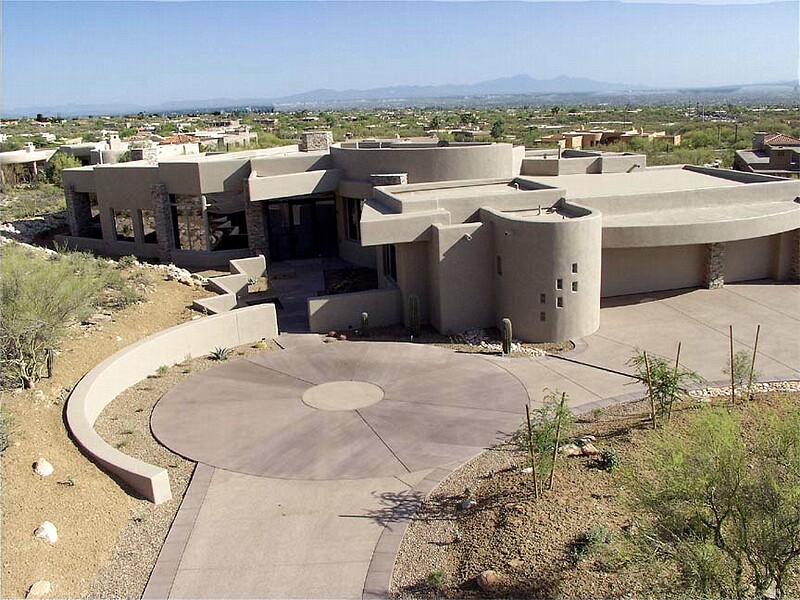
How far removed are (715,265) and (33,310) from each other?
2027 cm

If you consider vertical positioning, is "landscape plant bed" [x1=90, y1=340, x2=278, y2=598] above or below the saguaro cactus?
below

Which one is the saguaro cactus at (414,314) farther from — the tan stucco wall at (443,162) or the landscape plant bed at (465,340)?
the tan stucco wall at (443,162)

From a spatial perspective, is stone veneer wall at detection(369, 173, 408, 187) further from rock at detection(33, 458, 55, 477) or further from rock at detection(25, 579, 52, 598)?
rock at detection(25, 579, 52, 598)

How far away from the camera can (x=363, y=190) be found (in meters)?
27.6

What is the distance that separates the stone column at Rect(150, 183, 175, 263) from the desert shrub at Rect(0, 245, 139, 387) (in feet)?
43.3

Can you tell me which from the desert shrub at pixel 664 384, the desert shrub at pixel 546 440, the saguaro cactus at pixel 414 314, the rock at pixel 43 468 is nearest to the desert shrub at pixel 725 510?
the desert shrub at pixel 546 440

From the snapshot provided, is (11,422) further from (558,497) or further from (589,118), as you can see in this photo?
(589,118)

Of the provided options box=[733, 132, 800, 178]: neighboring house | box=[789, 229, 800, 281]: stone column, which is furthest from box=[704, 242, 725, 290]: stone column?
box=[733, 132, 800, 178]: neighboring house

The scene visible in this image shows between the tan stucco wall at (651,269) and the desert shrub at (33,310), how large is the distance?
15.6 meters

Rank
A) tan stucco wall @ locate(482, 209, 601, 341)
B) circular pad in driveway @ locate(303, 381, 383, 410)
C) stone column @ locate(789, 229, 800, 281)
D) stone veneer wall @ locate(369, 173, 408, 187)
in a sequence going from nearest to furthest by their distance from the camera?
circular pad in driveway @ locate(303, 381, 383, 410) → tan stucco wall @ locate(482, 209, 601, 341) → stone column @ locate(789, 229, 800, 281) → stone veneer wall @ locate(369, 173, 408, 187)

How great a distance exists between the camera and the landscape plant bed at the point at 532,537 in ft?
28.0

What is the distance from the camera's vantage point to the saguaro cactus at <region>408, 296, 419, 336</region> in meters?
19.9

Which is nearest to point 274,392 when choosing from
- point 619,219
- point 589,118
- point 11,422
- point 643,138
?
point 11,422

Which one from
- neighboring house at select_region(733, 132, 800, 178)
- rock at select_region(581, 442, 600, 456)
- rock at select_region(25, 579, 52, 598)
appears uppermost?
neighboring house at select_region(733, 132, 800, 178)
